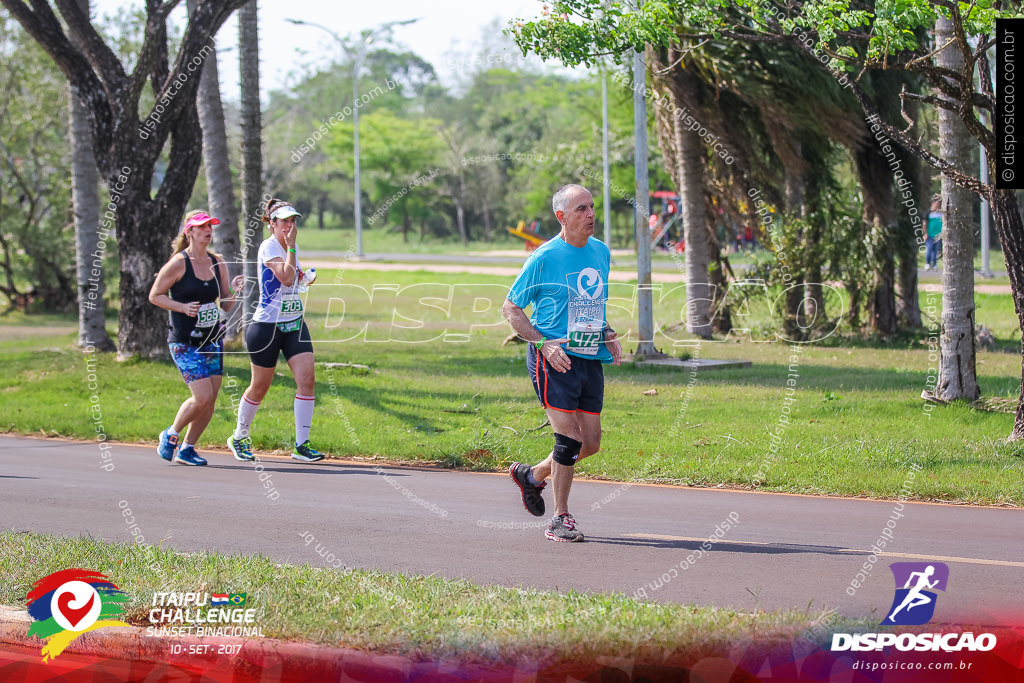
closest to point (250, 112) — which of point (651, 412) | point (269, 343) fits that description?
point (269, 343)

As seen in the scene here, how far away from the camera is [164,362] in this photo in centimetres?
1478

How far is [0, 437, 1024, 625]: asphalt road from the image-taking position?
18.8 feet

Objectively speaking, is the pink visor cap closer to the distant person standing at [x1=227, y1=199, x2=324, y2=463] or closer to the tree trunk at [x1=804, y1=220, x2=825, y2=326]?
the distant person standing at [x1=227, y1=199, x2=324, y2=463]

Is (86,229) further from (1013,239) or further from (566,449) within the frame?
(1013,239)

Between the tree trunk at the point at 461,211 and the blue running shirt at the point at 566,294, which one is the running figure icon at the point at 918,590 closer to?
the blue running shirt at the point at 566,294

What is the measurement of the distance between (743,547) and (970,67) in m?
5.01

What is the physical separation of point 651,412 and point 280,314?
4.37m

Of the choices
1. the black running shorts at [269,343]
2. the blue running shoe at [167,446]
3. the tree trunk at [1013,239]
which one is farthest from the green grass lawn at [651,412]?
the black running shorts at [269,343]

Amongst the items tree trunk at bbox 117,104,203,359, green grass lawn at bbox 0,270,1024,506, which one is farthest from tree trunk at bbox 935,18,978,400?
tree trunk at bbox 117,104,203,359

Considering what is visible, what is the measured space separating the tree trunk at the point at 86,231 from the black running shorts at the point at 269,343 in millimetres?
9190

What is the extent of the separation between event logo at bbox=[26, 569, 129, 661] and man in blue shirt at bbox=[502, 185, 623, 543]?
8.77 feet

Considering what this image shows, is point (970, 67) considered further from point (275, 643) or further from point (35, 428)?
point (35, 428)

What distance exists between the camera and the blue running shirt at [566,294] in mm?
6449

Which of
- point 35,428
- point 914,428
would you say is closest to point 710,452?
point 914,428
